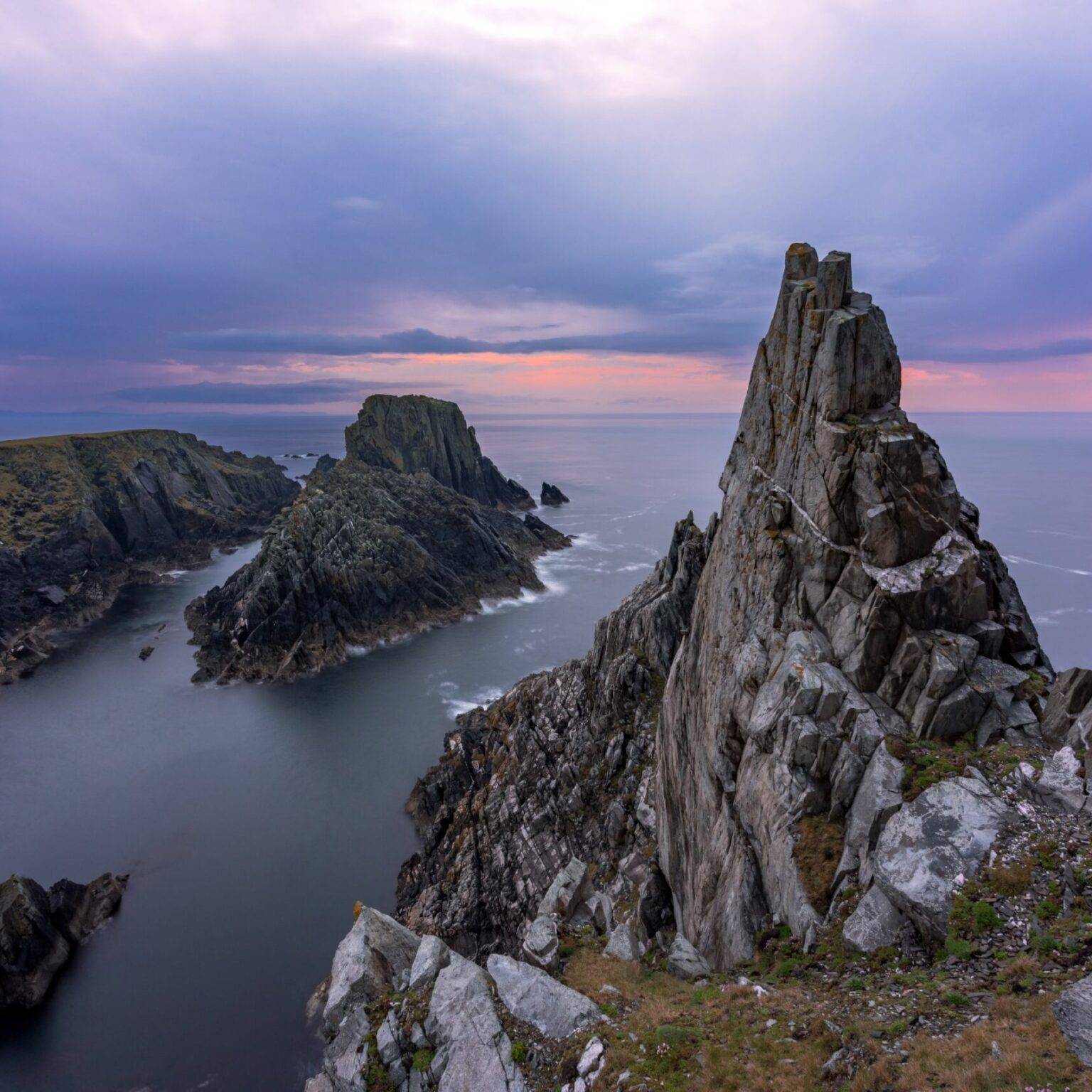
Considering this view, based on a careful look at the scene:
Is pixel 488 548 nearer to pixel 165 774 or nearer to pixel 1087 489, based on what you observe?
pixel 165 774

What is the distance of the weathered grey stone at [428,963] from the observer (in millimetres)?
17453

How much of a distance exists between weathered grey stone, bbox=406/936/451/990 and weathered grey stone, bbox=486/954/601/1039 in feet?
6.22

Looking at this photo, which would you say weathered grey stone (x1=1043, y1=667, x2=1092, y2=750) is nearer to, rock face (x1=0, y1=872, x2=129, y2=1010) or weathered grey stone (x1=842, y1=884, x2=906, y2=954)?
weathered grey stone (x1=842, y1=884, x2=906, y2=954)

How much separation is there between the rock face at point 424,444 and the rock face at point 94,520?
31.2 meters

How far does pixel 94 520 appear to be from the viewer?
4237 inches

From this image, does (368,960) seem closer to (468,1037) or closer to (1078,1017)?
(468,1037)

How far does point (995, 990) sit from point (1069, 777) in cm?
544

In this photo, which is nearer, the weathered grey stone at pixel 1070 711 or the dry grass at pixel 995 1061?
the dry grass at pixel 995 1061

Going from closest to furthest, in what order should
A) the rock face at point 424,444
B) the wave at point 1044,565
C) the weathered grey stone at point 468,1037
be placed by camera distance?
the weathered grey stone at point 468,1037
the wave at point 1044,565
the rock face at point 424,444

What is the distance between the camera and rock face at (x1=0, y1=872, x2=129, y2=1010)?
32062 mm

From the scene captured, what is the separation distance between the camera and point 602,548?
118688 mm

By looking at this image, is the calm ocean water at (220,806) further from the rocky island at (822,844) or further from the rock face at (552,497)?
the rock face at (552,497)

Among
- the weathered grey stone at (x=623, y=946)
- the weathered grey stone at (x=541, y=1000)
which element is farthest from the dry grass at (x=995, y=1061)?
the weathered grey stone at (x=623, y=946)

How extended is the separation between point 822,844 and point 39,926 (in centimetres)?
4322
